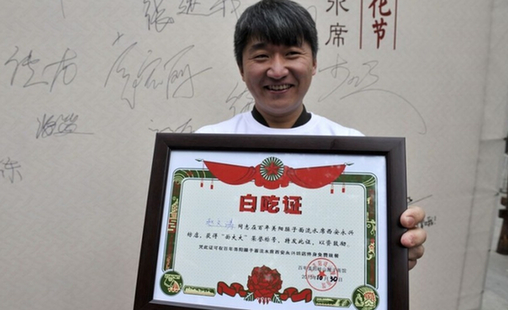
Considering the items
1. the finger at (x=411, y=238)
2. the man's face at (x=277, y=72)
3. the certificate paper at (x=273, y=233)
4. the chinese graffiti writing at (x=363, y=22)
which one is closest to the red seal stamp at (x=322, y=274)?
the certificate paper at (x=273, y=233)

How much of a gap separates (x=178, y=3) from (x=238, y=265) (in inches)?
33.0

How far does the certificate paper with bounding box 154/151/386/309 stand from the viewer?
1.93 feet

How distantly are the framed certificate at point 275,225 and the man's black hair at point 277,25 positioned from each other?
0.70 ft
